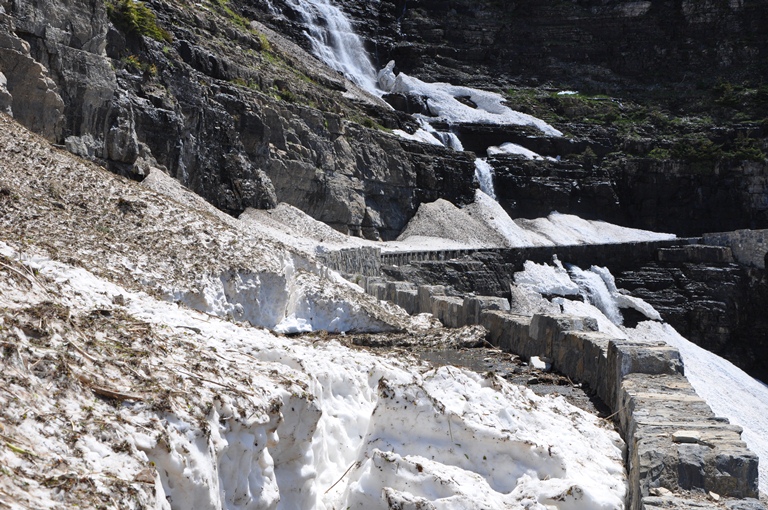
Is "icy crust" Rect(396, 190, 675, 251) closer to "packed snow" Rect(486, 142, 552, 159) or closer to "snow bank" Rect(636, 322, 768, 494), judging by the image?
"packed snow" Rect(486, 142, 552, 159)

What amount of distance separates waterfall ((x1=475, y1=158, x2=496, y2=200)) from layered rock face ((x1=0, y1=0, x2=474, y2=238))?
2657mm

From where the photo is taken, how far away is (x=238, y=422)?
12.6ft

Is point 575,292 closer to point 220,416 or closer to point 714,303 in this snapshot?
point 714,303

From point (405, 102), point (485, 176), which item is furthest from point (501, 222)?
point (405, 102)

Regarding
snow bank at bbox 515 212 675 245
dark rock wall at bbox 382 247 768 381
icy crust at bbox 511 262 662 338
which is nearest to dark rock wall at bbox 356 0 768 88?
snow bank at bbox 515 212 675 245

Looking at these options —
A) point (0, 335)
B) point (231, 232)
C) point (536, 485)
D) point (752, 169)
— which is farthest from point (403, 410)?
point (752, 169)

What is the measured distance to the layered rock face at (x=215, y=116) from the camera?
16078 millimetres

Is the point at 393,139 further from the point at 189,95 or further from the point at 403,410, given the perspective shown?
the point at 403,410

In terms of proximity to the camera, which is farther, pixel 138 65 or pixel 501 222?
pixel 501 222

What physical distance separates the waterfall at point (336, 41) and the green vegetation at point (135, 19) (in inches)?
964

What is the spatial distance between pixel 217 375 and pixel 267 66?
86.3ft

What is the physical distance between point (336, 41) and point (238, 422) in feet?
157

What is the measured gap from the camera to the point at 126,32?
19.8 meters

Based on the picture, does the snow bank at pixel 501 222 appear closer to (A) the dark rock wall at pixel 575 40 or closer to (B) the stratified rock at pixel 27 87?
(A) the dark rock wall at pixel 575 40
